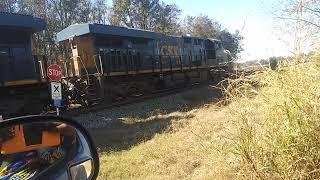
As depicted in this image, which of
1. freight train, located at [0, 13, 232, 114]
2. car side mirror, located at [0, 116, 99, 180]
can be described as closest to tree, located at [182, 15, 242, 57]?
freight train, located at [0, 13, 232, 114]

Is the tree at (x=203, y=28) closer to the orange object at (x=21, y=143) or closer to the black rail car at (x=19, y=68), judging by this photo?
the black rail car at (x=19, y=68)

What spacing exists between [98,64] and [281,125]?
15.7 meters

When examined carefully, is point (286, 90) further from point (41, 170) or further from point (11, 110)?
point (11, 110)

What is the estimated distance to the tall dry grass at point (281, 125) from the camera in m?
4.29

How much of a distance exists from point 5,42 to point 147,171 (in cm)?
951

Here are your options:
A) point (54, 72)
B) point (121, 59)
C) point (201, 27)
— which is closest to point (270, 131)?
point (54, 72)

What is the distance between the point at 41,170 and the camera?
2160 mm

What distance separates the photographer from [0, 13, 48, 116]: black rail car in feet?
48.2

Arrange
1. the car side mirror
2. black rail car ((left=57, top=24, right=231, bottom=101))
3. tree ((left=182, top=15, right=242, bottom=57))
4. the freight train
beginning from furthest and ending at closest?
tree ((left=182, top=15, right=242, bottom=57)), black rail car ((left=57, top=24, right=231, bottom=101)), the freight train, the car side mirror

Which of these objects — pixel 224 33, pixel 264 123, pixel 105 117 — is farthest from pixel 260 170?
pixel 224 33

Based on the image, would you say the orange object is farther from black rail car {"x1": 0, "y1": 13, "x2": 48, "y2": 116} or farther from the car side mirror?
black rail car {"x1": 0, "y1": 13, "x2": 48, "y2": 116}

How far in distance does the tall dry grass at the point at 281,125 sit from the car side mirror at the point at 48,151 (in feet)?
8.44

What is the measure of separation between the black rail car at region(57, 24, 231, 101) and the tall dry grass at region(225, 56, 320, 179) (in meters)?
11.7

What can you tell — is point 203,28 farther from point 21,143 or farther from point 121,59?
point 21,143
